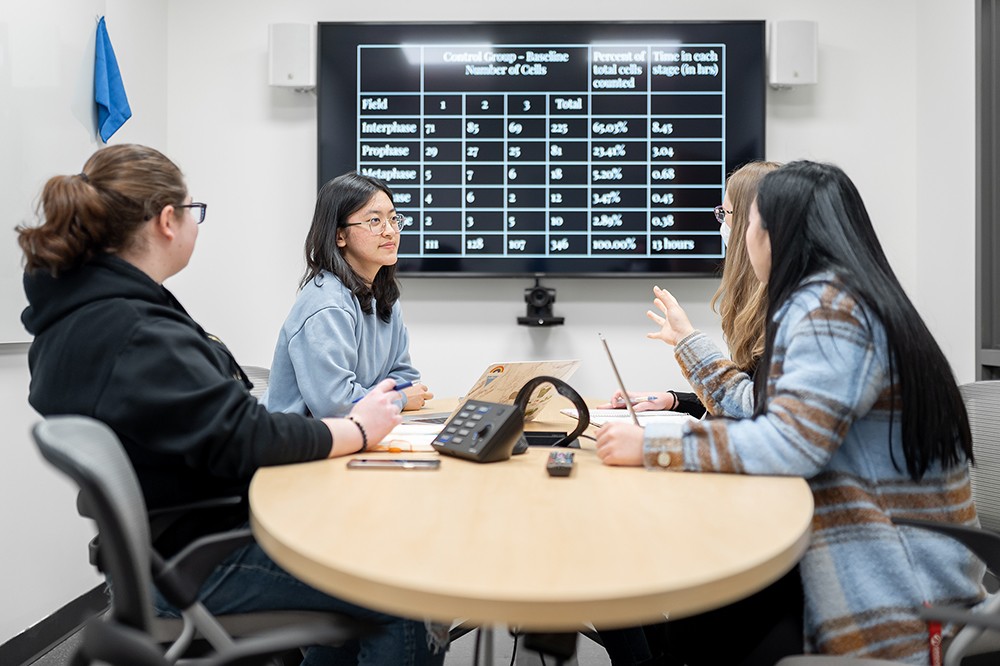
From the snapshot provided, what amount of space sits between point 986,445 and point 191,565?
5.10 ft

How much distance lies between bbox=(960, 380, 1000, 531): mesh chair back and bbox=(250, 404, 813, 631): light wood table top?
0.73 meters

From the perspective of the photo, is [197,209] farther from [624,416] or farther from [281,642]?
[624,416]

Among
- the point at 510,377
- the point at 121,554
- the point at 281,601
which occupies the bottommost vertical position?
the point at 281,601

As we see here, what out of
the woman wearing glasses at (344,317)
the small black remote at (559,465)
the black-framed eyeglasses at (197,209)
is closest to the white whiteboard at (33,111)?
the woman wearing glasses at (344,317)

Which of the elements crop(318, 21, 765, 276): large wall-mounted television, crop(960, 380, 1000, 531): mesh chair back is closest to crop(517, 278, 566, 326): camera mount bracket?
crop(318, 21, 765, 276): large wall-mounted television

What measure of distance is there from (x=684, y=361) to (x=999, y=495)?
695 millimetres

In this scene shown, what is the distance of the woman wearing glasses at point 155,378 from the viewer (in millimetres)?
1166

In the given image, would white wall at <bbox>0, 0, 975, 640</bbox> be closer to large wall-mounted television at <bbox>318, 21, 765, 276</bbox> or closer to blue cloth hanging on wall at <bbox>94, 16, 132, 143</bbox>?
large wall-mounted television at <bbox>318, 21, 765, 276</bbox>

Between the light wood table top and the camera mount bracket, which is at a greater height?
the camera mount bracket

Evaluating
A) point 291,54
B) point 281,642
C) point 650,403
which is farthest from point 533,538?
point 291,54

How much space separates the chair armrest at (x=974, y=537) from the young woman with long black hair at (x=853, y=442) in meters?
0.01

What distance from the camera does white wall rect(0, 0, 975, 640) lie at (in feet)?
10.9

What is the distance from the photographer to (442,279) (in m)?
3.43

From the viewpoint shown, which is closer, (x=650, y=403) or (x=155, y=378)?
(x=155, y=378)
